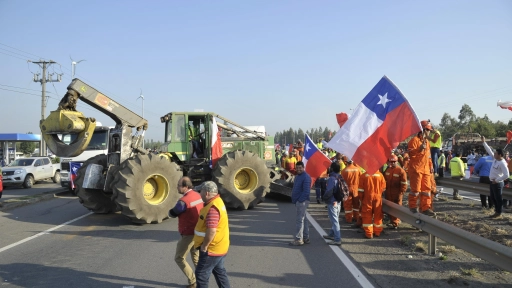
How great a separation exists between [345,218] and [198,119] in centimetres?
567

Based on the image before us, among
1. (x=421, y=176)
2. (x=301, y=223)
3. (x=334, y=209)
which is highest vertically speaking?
(x=421, y=176)

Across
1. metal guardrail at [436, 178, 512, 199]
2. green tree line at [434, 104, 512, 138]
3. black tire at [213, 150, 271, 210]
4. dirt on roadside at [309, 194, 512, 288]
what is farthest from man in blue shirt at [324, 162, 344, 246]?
green tree line at [434, 104, 512, 138]

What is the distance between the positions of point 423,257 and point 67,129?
7897mm

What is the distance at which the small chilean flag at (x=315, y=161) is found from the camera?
10273 mm

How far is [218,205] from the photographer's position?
14.3 feet

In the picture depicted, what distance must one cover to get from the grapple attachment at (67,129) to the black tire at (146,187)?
118cm

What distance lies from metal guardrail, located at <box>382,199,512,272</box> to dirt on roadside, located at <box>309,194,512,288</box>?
15 centimetres

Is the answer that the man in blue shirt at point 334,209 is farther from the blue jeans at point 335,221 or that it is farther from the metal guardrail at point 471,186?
the metal guardrail at point 471,186

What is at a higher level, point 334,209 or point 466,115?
point 466,115

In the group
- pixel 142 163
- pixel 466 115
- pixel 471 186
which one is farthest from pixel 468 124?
pixel 142 163

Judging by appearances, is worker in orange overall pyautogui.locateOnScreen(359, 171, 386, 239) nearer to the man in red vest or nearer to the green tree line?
the man in red vest

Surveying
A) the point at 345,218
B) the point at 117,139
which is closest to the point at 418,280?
the point at 345,218

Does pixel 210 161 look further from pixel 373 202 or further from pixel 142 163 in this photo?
pixel 373 202

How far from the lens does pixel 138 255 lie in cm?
673
